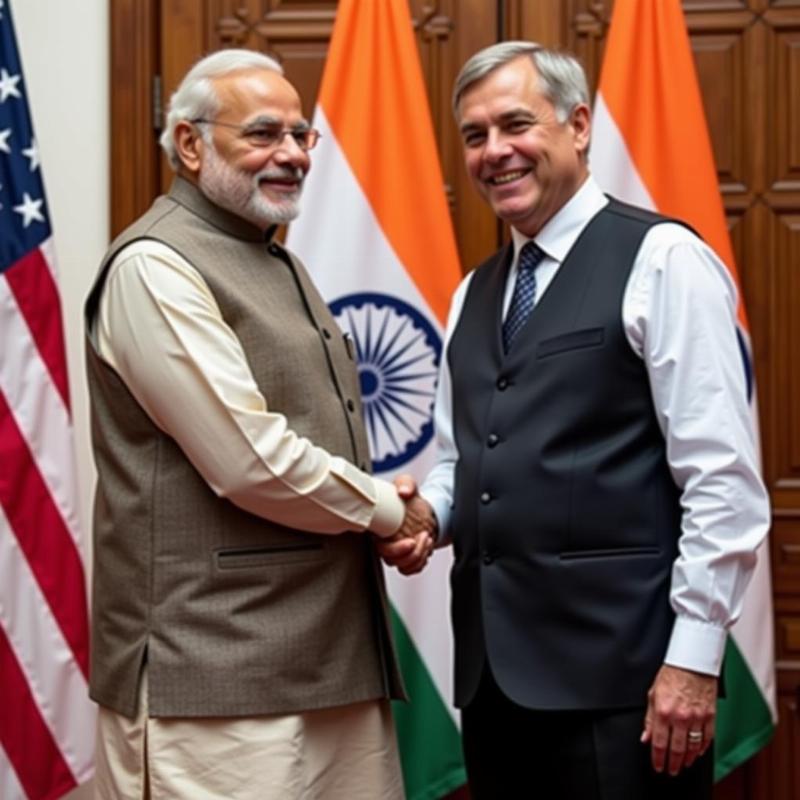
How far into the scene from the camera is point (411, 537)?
2.04 metres

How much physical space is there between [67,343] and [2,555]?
61 cm

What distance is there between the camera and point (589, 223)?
6.41 ft

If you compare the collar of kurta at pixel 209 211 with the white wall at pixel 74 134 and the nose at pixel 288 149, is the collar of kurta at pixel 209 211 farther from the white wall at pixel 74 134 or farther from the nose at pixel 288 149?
the white wall at pixel 74 134

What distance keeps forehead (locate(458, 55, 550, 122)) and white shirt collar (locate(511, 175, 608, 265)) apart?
0.53 ft

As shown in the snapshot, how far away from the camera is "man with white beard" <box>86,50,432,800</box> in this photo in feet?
5.95

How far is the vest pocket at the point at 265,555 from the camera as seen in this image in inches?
72.7

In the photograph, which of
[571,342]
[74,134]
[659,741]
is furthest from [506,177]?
[74,134]

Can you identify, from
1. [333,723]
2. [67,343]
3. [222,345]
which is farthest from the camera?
[67,343]

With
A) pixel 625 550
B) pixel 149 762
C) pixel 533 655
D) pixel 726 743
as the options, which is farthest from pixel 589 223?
pixel 726 743

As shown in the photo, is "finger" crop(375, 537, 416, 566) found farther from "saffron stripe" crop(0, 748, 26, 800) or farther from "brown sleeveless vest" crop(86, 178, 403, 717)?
"saffron stripe" crop(0, 748, 26, 800)

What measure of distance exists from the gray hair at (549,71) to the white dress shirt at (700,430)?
32 cm

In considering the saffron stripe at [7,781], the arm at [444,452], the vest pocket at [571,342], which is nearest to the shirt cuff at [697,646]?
the vest pocket at [571,342]

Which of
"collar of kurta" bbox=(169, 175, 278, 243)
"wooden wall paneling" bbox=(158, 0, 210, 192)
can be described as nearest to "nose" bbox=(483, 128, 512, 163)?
"collar of kurta" bbox=(169, 175, 278, 243)

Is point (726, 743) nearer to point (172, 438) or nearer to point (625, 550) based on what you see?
point (625, 550)
